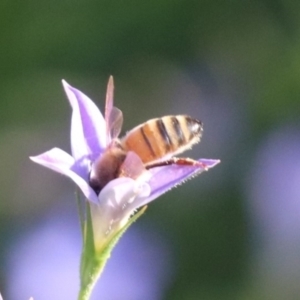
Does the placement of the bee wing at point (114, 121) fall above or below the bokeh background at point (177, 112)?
above

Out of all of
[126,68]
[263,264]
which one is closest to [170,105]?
[126,68]

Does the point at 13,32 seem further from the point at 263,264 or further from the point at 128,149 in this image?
the point at 128,149

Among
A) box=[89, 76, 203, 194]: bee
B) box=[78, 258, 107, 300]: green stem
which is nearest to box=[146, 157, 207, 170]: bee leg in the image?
box=[89, 76, 203, 194]: bee

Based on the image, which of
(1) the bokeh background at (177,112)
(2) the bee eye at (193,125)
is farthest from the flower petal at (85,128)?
(1) the bokeh background at (177,112)

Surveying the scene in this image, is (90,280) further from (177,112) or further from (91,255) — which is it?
(177,112)

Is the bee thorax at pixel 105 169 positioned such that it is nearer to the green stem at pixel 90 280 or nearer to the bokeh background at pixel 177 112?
the green stem at pixel 90 280

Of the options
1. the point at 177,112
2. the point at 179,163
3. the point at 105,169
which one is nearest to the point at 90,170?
the point at 105,169
